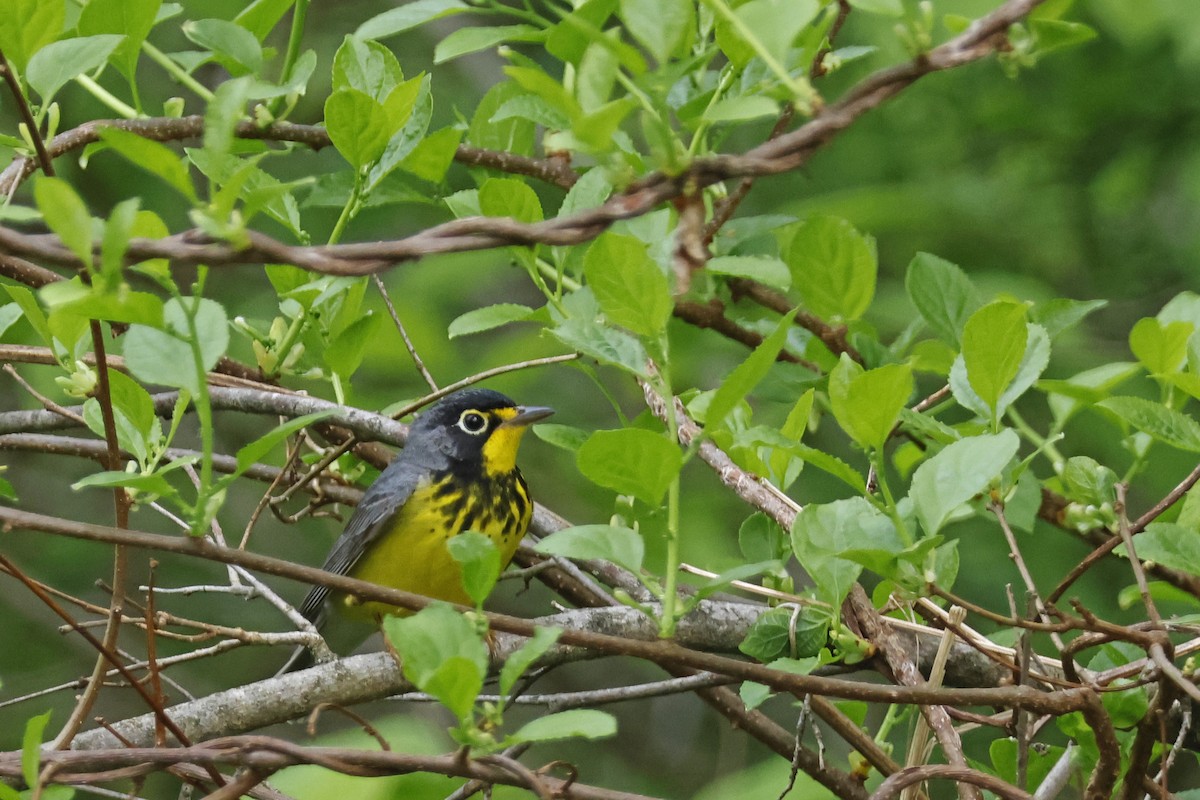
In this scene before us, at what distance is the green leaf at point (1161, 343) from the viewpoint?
2.48 m

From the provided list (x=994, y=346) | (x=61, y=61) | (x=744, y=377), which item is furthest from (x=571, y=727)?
(x=61, y=61)

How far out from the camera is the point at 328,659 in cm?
288

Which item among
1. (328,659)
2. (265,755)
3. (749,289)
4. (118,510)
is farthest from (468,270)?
(265,755)

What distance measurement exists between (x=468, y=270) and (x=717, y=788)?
2912mm

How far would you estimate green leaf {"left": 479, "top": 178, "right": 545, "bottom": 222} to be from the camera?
253 cm

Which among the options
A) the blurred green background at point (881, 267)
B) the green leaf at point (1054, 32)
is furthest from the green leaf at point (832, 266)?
the blurred green background at point (881, 267)

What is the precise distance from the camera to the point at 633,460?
1872mm

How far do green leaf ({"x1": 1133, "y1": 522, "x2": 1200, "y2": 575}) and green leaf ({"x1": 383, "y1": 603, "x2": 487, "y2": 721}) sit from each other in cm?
119

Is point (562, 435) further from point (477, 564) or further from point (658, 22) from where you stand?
point (658, 22)

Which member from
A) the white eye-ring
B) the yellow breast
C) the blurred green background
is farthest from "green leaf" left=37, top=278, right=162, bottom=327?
the blurred green background

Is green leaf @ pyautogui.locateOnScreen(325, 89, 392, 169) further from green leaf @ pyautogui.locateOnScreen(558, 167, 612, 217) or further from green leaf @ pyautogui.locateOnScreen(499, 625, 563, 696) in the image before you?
green leaf @ pyautogui.locateOnScreen(499, 625, 563, 696)

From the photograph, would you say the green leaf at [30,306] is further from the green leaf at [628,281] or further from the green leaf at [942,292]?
the green leaf at [942,292]

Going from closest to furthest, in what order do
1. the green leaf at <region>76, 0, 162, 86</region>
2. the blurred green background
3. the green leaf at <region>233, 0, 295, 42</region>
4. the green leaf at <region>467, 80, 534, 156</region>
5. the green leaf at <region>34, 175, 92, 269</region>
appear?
the green leaf at <region>34, 175, 92, 269</region> < the green leaf at <region>76, 0, 162, 86</region> < the green leaf at <region>233, 0, 295, 42</region> < the green leaf at <region>467, 80, 534, 156</region> < the blurred green background

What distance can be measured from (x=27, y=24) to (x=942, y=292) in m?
1.74
